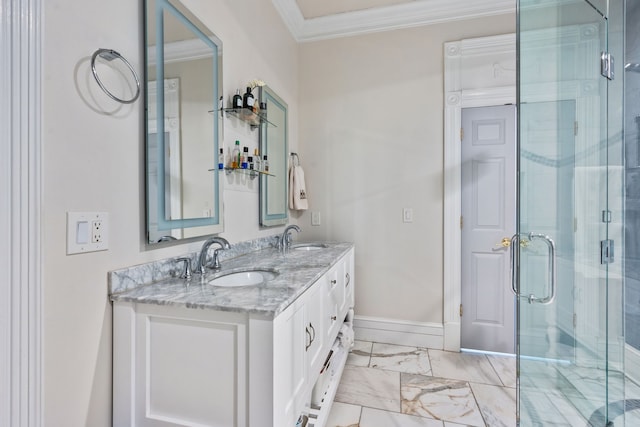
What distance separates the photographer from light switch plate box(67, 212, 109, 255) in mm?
884

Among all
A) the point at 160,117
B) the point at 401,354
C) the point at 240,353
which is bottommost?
the point at 401,354

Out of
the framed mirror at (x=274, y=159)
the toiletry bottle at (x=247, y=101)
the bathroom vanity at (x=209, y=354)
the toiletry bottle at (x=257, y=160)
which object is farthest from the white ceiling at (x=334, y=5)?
the bathroom vanity at (x=209, y=354)

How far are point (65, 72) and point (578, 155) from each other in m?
1.95

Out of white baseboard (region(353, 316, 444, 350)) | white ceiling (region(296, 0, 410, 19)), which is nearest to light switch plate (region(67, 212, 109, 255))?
white baseboard (region(353, 316, 444, 350))

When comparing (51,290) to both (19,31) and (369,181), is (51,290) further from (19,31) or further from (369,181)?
(369,181)

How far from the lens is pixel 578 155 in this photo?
134 centimetres

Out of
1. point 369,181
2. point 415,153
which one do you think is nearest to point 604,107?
point 415,153

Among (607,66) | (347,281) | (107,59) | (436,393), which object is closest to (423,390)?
(436,393)

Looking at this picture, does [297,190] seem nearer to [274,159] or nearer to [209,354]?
[274,159]

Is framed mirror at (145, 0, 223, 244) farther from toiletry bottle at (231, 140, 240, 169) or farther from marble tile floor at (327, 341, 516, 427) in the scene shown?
marble tile floor at (327, 341, 516, 427)

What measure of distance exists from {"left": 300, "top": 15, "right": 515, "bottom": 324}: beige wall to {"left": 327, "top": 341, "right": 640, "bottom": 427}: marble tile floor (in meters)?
0.38

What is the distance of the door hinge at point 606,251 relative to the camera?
1.38 metres

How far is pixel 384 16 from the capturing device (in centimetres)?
254

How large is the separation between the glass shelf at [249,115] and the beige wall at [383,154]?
861mm
